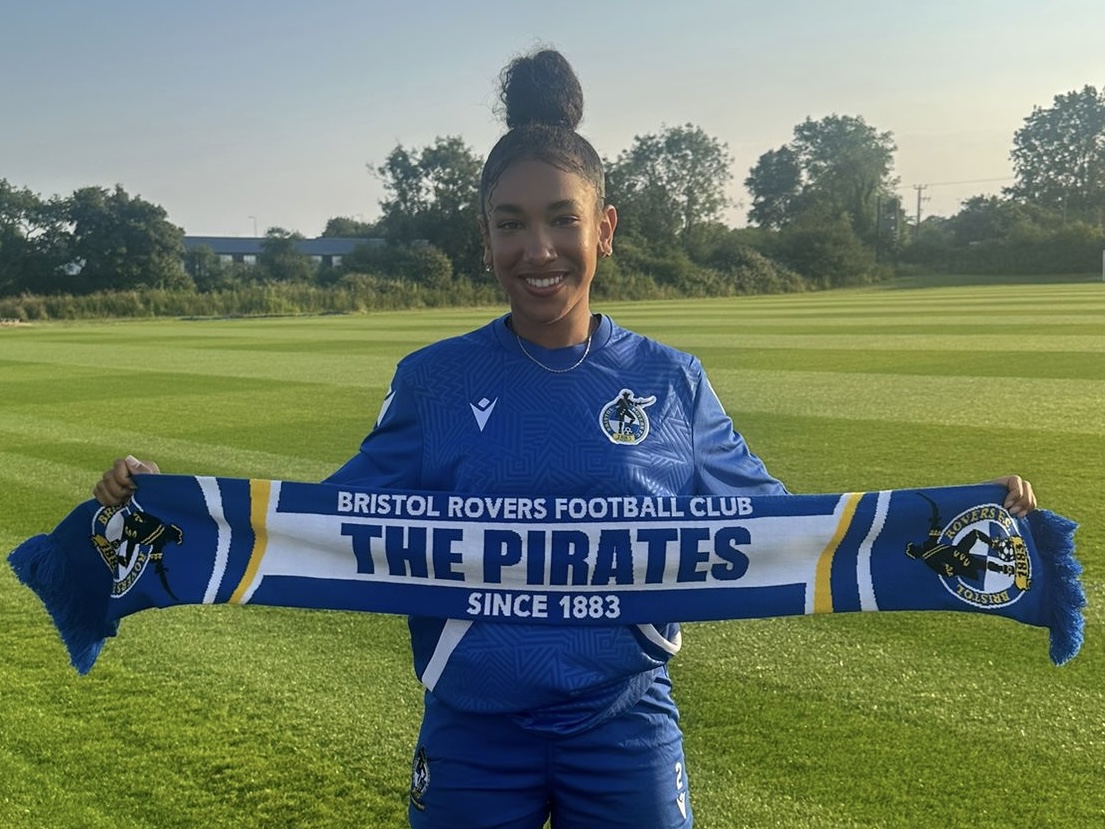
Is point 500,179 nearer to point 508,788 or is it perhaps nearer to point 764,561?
point 764,561

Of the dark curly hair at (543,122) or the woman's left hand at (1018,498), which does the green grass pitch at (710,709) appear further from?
the dark curly hair at (543,122)

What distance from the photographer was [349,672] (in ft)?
12.5

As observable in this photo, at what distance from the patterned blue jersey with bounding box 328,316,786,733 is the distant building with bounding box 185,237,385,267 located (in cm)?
7274

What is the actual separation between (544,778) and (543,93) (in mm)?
1321

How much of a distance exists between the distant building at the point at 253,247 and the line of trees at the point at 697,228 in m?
4.91

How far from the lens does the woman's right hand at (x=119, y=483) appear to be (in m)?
2.20

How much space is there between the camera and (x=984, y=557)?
7.07ft

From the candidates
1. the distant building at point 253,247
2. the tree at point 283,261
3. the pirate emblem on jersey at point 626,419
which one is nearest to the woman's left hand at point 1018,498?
the pirate emblem on jersey at point 626,419

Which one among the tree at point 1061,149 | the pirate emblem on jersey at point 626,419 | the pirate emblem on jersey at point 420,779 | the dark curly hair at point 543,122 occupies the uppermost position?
the tree at point 1061,149

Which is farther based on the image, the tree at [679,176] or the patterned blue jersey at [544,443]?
the tree at [679,176]

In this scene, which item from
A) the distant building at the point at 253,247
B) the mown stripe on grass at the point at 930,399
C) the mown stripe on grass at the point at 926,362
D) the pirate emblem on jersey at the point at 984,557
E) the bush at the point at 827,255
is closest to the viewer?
the pirate emblem on jersey at the point at 984,557

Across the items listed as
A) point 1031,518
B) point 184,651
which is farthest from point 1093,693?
point 184,651

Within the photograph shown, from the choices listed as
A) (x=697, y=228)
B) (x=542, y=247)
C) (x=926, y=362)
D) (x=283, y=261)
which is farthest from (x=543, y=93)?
(x=697, y=228)

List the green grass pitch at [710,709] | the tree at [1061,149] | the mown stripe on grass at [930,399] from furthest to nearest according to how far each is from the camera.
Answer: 1. the tree at [1061,149]
2. the mown stripe on grass at [930,399]
3. the green grass pitch at [710,709]
